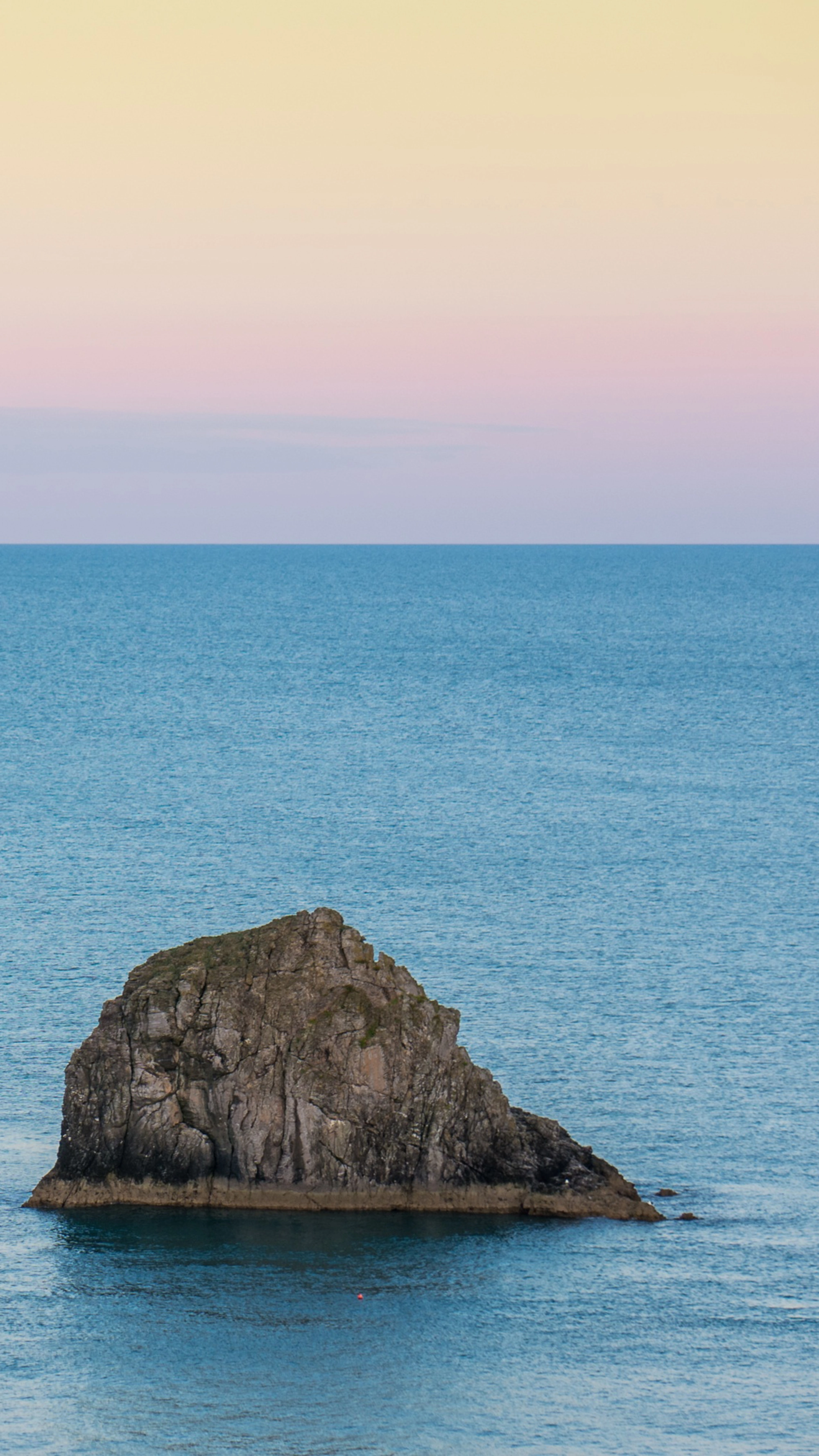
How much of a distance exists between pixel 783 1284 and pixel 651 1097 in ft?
52.9

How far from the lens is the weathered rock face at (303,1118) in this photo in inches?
2312

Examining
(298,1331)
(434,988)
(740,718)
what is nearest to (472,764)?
(740,718)

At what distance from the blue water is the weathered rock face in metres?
1.26

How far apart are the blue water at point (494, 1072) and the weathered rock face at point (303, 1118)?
126 cm

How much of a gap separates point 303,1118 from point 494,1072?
618 inches

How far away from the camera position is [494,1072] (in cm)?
7288

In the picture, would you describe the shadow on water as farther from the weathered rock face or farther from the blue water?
the weathered rock face

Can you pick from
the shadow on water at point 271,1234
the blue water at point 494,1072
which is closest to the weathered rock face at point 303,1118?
the shadow on water at point 271,1234

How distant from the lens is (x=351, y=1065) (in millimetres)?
59562

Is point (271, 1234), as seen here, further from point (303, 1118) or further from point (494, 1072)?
point (494, 1072)

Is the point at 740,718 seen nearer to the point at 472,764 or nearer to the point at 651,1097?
the point at 472,764

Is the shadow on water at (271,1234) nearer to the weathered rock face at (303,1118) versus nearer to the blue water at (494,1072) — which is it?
the blue water at (494,1072)

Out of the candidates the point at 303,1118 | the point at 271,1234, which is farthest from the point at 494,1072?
the point at 271,1234

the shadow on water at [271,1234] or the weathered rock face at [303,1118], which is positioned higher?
the weathered rock face at [303,1118]
